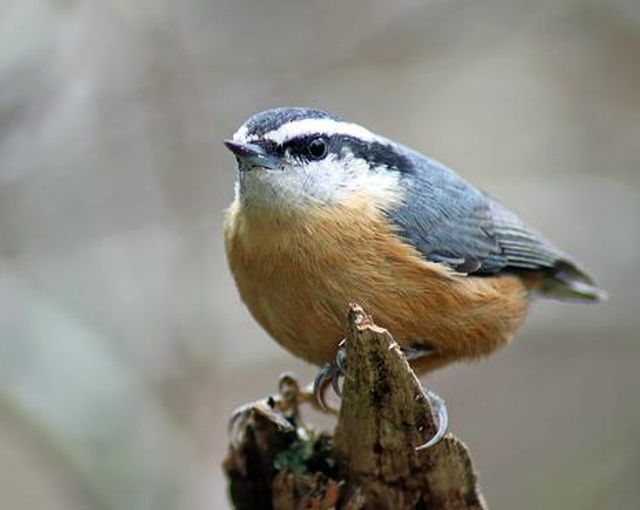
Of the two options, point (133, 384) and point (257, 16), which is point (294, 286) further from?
point (257, 16)

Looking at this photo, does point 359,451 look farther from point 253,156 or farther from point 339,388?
point 253,156

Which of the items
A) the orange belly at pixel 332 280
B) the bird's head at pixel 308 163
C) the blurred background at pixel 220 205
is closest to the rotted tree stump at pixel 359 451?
the orange belly at pixel 332 280

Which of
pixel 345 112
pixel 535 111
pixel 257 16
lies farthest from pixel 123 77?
pixel 535 111

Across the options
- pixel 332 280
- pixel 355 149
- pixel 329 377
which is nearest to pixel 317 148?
pixel 355 149

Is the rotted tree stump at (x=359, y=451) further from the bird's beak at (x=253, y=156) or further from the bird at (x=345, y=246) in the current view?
the bird's beak at (x=253, y=156)

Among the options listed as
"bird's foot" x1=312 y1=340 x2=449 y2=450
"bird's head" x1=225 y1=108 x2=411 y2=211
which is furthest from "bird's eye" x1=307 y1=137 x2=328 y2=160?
"bird's foot" x1=312 y1=340 x2=449 y2=450

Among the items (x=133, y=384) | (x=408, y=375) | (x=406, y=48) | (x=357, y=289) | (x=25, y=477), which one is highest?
(x=406, y=48)
